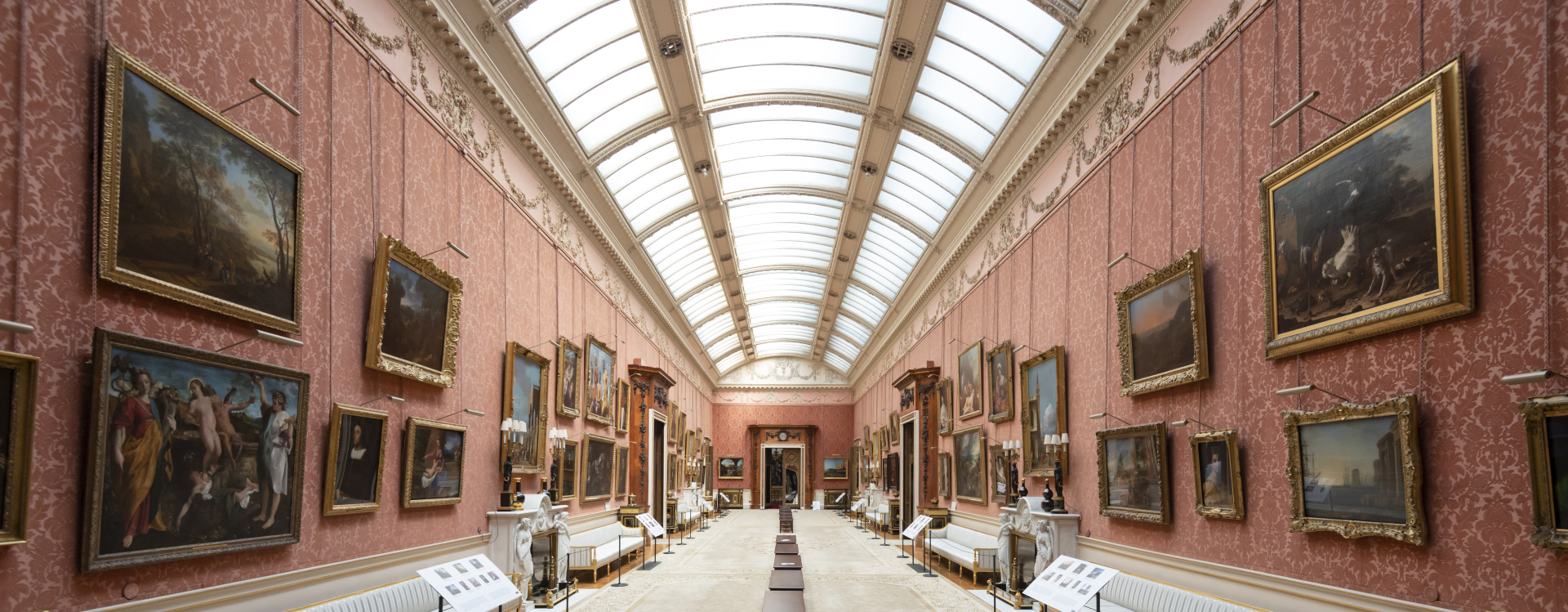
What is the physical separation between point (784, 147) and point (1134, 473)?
12.6m

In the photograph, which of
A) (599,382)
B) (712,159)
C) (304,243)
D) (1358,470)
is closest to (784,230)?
(712,159)

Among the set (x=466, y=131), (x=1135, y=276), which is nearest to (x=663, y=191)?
(x=466, y=131)

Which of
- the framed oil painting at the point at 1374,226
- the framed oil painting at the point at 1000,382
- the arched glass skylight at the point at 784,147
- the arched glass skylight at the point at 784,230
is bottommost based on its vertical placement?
the framed oil painting at the point at 1000,382

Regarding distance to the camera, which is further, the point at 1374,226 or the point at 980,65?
the point at 980,65

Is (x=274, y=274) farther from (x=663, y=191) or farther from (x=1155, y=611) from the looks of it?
(x=663, y=191)

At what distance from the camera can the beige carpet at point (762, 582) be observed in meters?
13.6

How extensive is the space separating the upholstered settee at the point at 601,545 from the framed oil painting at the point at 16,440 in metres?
9.21

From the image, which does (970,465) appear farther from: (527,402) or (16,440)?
(16,440)

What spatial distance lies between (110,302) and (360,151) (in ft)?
12.3

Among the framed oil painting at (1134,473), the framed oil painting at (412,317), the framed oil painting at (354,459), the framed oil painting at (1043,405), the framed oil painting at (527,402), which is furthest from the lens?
the framed oil painting at (527,402)

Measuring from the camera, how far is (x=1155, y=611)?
9445 mm

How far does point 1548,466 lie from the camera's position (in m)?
4.84

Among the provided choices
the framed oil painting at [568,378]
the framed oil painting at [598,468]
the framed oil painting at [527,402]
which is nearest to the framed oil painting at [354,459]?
the framed oil painting at [527,402]

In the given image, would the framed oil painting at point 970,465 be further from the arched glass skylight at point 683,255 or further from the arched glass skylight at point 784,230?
the arched glass skylight at point 683,255
